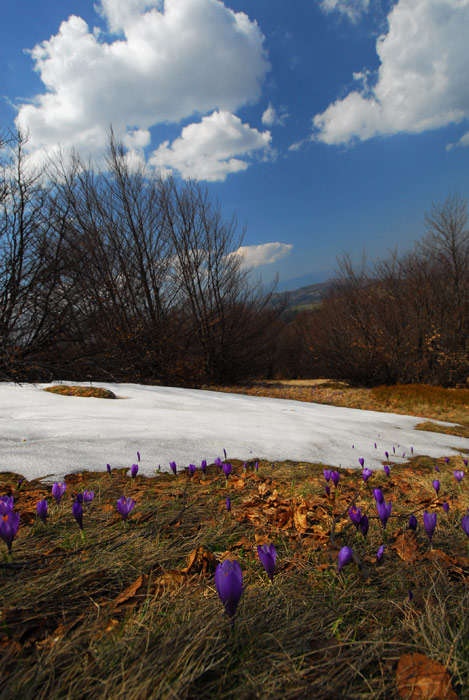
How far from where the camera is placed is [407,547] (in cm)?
132

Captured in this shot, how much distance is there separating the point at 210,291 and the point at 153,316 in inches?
105

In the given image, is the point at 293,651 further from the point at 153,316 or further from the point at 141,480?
the point at 153,316

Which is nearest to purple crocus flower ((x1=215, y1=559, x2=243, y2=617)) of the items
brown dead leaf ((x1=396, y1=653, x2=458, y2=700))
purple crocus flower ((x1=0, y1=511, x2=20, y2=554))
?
brown dead leaf ((x1=396, y1=653, x2=458, y2=700))

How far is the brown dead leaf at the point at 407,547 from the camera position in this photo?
4.08 ft

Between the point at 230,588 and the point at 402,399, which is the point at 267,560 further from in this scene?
the point at 402,399

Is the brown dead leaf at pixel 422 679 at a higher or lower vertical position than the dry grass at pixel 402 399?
higher

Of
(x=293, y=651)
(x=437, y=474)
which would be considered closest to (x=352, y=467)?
(x=437, y=474)

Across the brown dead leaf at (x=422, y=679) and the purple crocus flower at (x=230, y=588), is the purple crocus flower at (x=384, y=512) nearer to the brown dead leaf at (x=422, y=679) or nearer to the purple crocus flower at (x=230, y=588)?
the brown dead leaf at (x=422, y=679)

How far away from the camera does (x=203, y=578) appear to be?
3.56ft

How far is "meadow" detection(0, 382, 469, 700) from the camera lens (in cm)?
68

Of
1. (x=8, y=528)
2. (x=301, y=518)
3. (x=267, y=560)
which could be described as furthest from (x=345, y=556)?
(x=8, y=528)

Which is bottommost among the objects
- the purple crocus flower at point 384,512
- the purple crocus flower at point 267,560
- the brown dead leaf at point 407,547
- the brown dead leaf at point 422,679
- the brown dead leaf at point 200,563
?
the brown dead leaf at point 407,547

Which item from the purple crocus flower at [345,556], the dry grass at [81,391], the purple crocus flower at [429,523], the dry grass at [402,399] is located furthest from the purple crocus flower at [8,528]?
the dry grass at [402,399]

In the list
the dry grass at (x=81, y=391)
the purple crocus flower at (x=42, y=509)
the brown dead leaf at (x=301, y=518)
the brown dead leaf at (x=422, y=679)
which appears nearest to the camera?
the brown dead leaf at (x=422, y=679)
